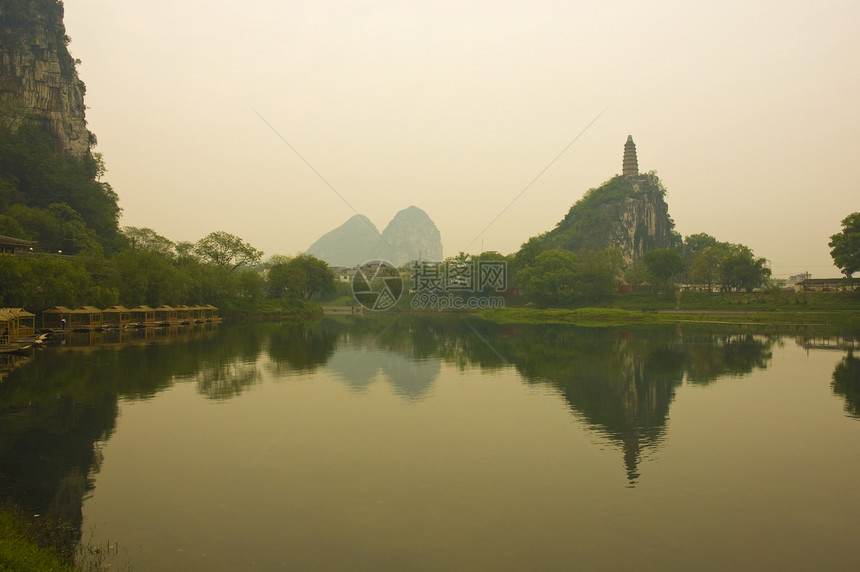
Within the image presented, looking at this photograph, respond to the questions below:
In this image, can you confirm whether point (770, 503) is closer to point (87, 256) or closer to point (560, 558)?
point (560, 558)

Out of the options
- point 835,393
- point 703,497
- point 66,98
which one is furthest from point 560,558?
point 66,98

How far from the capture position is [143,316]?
63094 mm

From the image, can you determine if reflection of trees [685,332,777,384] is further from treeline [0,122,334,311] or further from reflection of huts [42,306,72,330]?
reflection of huts [42,306,72,330]

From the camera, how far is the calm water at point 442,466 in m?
9.86

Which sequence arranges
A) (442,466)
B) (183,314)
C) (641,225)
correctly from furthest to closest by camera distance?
1. (641,225)
2. (183,314)
3. (442,466)

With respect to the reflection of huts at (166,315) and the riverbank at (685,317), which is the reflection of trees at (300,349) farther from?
the riverbank at (685,317)

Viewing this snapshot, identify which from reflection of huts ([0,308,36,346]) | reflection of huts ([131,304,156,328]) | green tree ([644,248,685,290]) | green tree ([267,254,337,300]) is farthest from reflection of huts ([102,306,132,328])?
green tree ([644,248,685,290])

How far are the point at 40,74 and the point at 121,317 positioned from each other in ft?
199

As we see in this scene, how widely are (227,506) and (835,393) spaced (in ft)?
81.1

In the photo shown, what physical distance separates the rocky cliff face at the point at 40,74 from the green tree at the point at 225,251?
27270 mm

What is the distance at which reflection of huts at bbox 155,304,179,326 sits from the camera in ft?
207

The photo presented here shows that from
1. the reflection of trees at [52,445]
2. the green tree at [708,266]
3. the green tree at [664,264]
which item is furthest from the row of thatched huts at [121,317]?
the green tree at [708,266]

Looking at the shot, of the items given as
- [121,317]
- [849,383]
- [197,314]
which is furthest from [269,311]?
[849,383]

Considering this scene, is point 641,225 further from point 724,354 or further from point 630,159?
point 724,354
